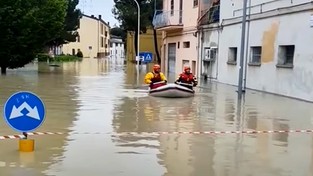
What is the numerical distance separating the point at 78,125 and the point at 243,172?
5.05 metres

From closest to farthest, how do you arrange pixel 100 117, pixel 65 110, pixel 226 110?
pixel 100 117
pixel 65 110
pixel 226 110

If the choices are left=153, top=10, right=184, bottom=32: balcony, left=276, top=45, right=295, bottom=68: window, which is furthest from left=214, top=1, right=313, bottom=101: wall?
left=153, top=10, right=184, bottom=32: balcony

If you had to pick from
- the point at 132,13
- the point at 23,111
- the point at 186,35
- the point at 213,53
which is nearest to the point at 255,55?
the point at 213,53

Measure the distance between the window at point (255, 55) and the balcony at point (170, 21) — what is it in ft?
47.5

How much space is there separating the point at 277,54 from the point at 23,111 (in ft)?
47.9

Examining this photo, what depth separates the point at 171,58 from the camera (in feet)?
140

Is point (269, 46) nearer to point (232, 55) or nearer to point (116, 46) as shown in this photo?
point (232, 55)

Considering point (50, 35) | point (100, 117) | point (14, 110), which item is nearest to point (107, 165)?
point (14, 110)

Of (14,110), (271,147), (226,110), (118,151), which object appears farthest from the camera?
(226,110)

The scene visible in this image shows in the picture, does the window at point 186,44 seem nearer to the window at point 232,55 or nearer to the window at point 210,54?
the window at point 210,54

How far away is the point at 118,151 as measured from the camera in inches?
323

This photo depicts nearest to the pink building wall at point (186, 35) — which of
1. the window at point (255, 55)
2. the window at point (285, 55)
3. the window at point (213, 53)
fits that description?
the window at point (213, 53)

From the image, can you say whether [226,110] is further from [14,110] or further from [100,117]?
[14,110]

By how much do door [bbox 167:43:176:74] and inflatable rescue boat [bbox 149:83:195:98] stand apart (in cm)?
2256
